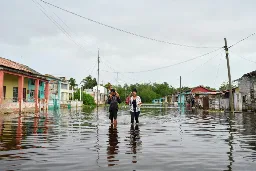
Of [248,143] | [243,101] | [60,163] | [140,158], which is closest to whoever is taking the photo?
[60,163]

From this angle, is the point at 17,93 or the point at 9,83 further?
the point at 17,93

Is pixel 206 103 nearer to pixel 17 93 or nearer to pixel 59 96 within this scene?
pixel 59 96

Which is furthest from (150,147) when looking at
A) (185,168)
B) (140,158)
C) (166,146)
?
(185,168)

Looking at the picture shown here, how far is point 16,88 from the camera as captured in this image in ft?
116

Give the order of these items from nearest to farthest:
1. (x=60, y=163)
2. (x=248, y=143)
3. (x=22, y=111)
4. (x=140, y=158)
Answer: (x=60, y=163)
(x=140, y=158)
(x=248, y=143)
(x=22, y=111)

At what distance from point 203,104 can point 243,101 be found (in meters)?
10.9

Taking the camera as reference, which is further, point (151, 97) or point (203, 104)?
point (151, 97)

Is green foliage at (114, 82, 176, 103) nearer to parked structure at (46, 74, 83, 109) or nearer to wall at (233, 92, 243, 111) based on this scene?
parked structure at (46, 74, 83, 109)

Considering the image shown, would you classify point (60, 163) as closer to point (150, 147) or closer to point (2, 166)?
point (2, 166)

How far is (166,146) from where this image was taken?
8133mm

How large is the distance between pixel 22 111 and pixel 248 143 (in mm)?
24471

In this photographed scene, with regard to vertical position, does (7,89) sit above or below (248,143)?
above

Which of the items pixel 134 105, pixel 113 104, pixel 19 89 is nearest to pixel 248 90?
pixel 19 89

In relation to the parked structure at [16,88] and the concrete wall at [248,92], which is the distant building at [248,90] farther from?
the parked structure at [16,88]
